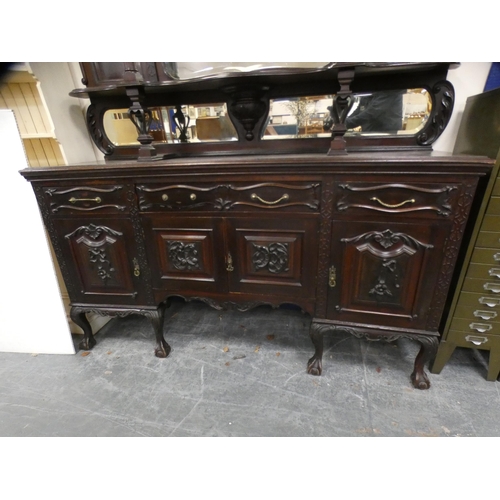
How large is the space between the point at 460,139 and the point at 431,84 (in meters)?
0.33

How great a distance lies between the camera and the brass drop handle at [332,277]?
4.12ft

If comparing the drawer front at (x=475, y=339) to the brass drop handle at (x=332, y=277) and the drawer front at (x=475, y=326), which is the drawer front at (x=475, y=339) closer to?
the drawer front at (x=475, y=326)

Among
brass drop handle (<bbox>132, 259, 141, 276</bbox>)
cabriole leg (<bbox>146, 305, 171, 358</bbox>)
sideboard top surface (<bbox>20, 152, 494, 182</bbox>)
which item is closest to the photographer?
sideboard top surface (<bbox>20, 152, 494, 182</bbox>)

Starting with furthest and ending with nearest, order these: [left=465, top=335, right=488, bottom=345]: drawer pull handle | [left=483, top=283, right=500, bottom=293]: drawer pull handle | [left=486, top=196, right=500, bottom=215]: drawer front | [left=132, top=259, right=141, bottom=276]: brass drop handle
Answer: [left=132, top=259, right=141, bottom=276]: brass drop handle → [left=465, top=335, right=488, bottom=345]: drawer pull handle → [left=483, top=283, right=500, bottom=293]: drawer pull handle → [left=486, top=196, right=500, bottom=215]: drawer front

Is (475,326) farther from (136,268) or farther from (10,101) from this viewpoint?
(10,101)

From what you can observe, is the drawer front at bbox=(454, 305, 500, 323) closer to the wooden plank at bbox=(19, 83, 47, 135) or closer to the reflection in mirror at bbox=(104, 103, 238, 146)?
the reflection in mirror at bbox=(104, 103, 238, 146)

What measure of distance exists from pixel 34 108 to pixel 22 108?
0.07 metres

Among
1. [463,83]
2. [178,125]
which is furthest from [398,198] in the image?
[178,125]

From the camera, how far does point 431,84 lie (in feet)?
4.29

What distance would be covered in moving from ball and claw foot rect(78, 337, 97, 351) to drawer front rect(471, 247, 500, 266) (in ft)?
6.97

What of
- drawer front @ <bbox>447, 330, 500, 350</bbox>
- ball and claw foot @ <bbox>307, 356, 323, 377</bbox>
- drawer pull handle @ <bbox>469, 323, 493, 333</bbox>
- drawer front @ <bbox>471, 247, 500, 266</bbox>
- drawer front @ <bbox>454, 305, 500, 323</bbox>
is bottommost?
ball and claw foot @ <bbox>307, 356, 323, 377</bbox>

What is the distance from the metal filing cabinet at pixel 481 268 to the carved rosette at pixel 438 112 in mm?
127

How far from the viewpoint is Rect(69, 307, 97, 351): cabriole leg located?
5.39 ft

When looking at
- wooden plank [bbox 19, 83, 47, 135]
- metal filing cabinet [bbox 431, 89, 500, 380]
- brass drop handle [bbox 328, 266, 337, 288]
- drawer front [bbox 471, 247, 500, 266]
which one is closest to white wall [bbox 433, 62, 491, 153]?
metal filing cabinet [bbox 431, 89, 500, 380]
